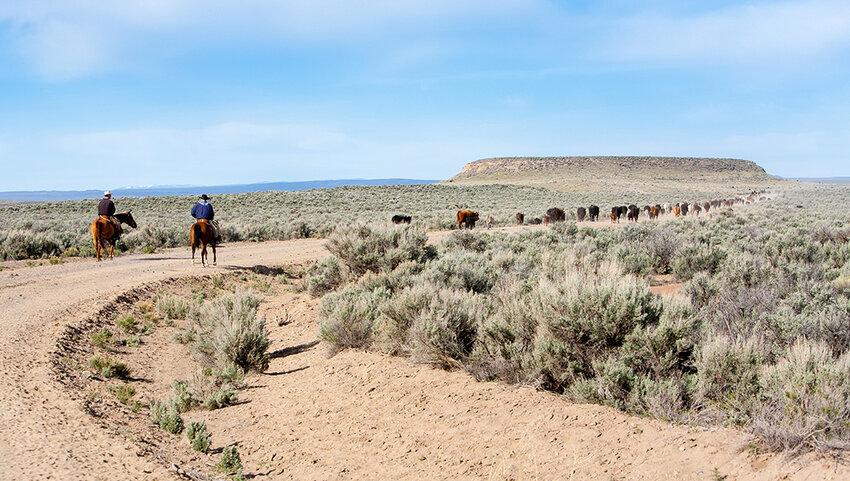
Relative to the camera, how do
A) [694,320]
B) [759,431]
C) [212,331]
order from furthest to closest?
[212,331], [694,320], [759,431]

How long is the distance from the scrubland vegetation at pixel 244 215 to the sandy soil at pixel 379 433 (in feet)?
43.5

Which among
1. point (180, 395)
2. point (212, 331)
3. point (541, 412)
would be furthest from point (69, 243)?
point (541, 412)

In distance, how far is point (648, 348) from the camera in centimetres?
512

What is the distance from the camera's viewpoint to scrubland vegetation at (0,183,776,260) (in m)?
19.7

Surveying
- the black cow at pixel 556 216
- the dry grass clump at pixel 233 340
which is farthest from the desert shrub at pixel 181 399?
the black cow at pixel 556 216

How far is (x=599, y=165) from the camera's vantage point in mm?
126812

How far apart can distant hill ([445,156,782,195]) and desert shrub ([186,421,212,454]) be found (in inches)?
4013

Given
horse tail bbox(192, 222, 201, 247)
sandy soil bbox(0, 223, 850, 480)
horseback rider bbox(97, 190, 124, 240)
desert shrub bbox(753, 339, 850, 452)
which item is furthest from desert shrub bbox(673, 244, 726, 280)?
horseback rider bbox(97, 190, 124, 240)

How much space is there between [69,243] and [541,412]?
2017 cm

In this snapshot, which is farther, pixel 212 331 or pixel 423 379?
pixel 212 331

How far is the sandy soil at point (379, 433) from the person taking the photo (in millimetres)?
4000

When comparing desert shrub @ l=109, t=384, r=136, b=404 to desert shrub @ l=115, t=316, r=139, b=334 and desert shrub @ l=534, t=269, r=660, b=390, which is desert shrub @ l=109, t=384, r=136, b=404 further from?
desert shrub @ l=534, t=269, r=660, b=390

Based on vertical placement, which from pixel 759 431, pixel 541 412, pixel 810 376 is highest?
pixel 810 376

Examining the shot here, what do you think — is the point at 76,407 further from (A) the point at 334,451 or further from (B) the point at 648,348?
(B) the point at 648,348
